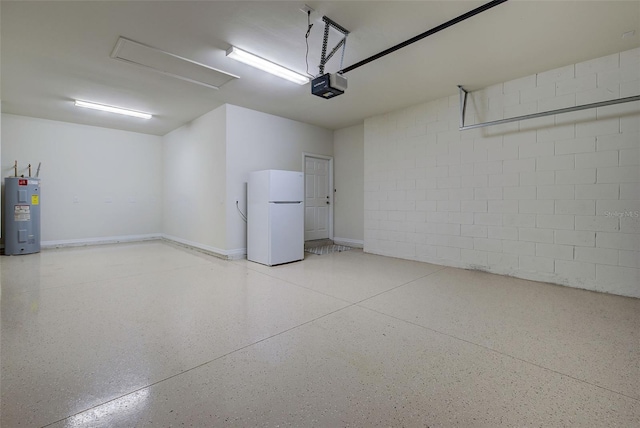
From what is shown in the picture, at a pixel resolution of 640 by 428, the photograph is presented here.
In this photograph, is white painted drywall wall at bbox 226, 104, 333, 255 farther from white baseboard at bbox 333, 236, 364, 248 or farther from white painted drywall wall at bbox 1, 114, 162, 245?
white painted drywall wall at bbox 1, 114, 162, 245

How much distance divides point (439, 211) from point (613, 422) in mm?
3643

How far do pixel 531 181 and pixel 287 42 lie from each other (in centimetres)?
356

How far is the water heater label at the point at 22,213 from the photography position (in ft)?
17.8

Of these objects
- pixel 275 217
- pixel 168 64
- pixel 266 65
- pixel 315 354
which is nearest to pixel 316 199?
pixel 275 217

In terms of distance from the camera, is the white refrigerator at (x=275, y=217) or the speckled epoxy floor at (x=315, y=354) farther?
the white refrigerator at (x=275, y=217)

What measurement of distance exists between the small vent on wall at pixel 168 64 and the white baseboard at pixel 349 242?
4.05 metres

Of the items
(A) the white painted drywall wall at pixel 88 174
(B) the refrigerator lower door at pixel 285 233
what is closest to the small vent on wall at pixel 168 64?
(B) the refrigerator lower door at pixel 285 233

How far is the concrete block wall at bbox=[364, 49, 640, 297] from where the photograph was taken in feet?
10.8

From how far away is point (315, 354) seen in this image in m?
2.02

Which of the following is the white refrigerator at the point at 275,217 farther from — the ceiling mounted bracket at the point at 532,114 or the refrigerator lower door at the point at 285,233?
the ceiling mounted bracket at the point at 532,114

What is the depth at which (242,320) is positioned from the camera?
259 cm

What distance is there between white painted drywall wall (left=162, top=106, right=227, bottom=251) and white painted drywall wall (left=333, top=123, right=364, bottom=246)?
274 centimetres

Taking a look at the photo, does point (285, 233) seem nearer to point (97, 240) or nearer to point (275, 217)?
point (275, 217)

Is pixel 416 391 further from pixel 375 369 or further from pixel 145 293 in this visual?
pixel 145 293
